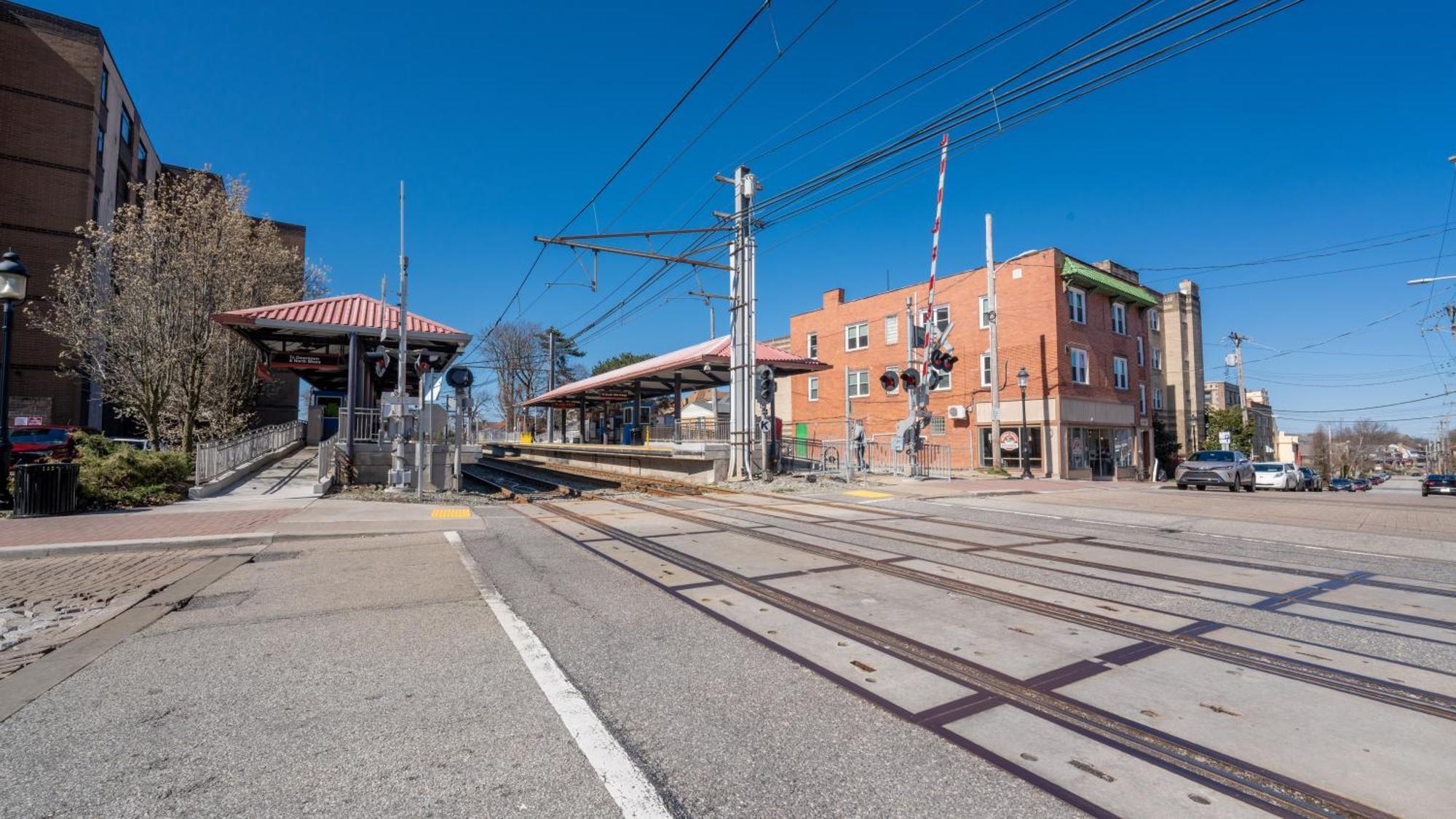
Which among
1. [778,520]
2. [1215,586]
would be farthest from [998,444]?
Result: [1215,586]

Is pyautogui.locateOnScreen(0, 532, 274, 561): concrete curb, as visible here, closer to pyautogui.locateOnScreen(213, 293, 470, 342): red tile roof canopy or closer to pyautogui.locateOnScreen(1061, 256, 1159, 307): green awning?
pyautogui.locateOnScreen(213, 293, 470, 342): red tile roof canopy

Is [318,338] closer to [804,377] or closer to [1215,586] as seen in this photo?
[1215,586]

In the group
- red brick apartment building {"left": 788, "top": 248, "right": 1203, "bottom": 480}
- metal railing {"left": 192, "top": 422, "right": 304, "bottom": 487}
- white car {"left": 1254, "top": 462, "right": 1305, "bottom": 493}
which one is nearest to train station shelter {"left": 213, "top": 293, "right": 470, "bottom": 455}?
metal railing {"left": 192, "top": 422, "right": 304, "bottom": 487}

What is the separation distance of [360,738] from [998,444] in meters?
27.9

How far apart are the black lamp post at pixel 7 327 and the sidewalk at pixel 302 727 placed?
9.82 metres

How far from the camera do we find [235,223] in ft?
65.3

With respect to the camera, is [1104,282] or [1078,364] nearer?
[1078,364]

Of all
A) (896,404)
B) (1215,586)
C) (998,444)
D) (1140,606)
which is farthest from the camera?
(896,404)

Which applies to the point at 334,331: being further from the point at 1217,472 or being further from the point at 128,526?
the point at 1217,472

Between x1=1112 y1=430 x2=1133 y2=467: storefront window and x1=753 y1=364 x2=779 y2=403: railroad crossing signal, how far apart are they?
25563 mm

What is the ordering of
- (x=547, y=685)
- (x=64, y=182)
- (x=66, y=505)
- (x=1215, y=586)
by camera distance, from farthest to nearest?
(x=64, y=182) < (x=66, y=505) < (x=1215, y=586) < (x=547, y=685)

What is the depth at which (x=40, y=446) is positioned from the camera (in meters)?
18.5

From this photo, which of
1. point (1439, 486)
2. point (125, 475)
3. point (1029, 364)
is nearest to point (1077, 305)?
point (1029, 364)

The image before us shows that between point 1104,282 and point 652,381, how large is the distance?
24840 millimetres
